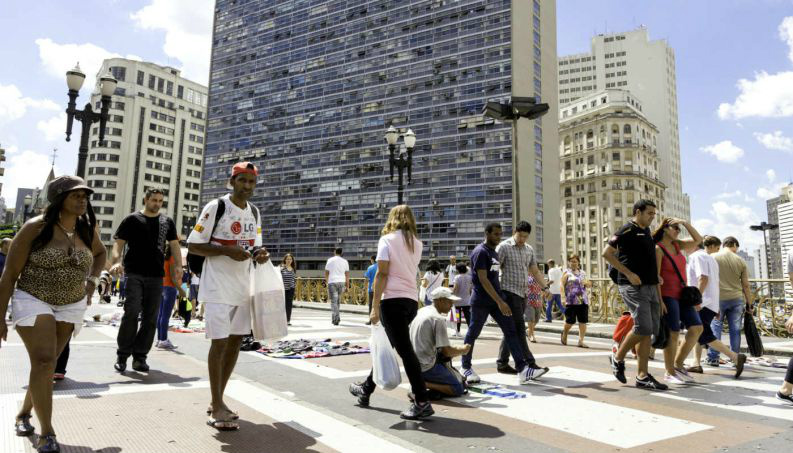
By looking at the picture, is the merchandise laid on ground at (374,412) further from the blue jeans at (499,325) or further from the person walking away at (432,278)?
the person walking away at (432,278)

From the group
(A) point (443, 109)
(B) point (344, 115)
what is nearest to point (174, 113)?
(B) point (344, 115)

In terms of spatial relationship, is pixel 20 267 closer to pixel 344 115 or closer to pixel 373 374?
pixel 373 374

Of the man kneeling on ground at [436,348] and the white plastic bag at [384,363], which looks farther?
the man kneeling on ground at [436,348]

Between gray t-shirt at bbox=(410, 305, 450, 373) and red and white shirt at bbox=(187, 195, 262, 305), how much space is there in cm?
183

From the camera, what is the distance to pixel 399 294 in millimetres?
4441

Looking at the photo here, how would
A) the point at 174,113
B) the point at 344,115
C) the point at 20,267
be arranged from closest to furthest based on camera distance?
the point at 20,267 < the point at 344,115 < the point at 174,113

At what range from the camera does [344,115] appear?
78375 mm

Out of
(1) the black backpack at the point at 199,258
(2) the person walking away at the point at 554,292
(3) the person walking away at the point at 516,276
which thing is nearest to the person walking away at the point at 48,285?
(1) the black backpack at the point at 199,258

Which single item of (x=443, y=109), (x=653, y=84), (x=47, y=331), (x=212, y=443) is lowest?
(x=212, y=443)

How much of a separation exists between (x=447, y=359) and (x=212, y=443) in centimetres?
254

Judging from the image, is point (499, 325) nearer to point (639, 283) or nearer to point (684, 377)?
point (639, 283)

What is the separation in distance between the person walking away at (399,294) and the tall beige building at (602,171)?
95983 millimetres

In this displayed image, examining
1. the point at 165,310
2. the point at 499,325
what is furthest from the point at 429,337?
the point at 165,310

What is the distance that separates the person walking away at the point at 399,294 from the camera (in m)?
4.28
